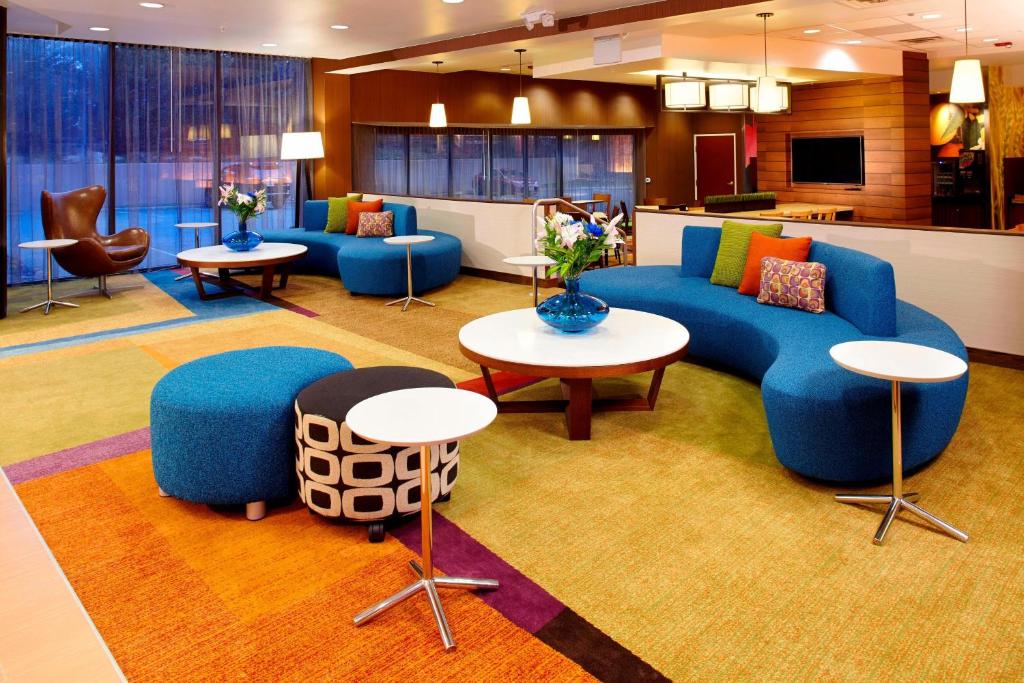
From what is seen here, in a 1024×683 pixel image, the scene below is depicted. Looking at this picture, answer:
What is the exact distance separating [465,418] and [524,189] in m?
10.6

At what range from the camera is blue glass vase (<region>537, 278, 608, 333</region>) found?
13.4 feet

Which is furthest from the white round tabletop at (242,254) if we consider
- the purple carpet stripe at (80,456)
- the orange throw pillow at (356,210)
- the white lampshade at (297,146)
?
the purple carpet stripe at (80,456)

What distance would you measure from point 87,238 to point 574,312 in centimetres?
561

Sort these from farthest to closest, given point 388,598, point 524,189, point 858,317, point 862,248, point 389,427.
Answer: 1. point 524,189
2. point 862,248
3. point 858,317
4. point 388,598
5. point 389,427

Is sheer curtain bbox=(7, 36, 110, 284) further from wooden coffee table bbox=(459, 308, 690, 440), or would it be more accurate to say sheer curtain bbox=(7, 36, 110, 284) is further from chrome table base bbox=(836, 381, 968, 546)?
chrome table base bbox=(836, 381, 968, 546)

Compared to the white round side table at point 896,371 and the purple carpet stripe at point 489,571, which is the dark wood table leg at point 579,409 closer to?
the purple carpet stripe at point 489,571

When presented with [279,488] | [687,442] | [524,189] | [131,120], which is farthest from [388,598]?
[524,189]

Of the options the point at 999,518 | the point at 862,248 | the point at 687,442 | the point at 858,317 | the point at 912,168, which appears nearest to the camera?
the point at 999,518

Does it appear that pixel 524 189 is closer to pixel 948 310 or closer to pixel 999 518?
pixel 948 310

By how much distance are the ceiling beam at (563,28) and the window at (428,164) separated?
1759mm

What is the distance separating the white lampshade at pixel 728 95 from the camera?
827 cm

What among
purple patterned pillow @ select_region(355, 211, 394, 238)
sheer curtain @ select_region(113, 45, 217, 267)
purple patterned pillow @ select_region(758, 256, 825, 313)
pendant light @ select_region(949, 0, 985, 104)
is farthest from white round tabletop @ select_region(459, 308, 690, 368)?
sheer curtain @ select_region(113, 45, 217, 267)

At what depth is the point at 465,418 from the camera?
2283 millimetres

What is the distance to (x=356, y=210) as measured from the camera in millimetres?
8891
